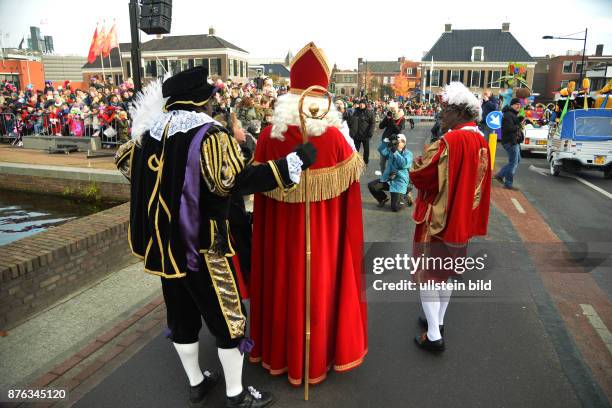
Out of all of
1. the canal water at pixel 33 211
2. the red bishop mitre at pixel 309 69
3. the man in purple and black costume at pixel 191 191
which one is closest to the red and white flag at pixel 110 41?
the canal water at pixel 33 211

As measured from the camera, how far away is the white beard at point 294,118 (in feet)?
9.23

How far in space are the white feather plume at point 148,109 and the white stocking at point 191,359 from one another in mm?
1367

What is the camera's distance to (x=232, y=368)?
9.26 ft

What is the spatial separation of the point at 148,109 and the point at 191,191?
656 mm

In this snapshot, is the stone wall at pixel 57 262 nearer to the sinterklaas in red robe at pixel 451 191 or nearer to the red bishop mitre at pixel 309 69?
the red bishop mitre at pixel 309 69

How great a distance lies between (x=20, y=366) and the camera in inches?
135

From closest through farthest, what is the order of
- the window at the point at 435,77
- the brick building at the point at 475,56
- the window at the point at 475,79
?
the brick building at the point at 475,56 → the window at the point at 475,79 → the window at the point at 435,77

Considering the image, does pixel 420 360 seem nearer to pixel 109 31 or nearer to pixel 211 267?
pixel 211 267

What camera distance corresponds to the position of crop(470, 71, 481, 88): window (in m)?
60.2

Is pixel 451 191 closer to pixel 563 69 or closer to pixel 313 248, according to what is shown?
pixel 313 248

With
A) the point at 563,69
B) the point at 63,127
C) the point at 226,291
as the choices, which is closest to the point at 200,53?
the point at 63,127

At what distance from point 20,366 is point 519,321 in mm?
4359

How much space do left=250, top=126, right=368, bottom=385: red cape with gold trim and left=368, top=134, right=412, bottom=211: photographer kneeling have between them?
194 inches

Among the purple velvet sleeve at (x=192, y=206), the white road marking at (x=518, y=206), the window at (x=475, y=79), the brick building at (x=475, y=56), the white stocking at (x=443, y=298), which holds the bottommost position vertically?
the white road marking at (x=518, y=206)
